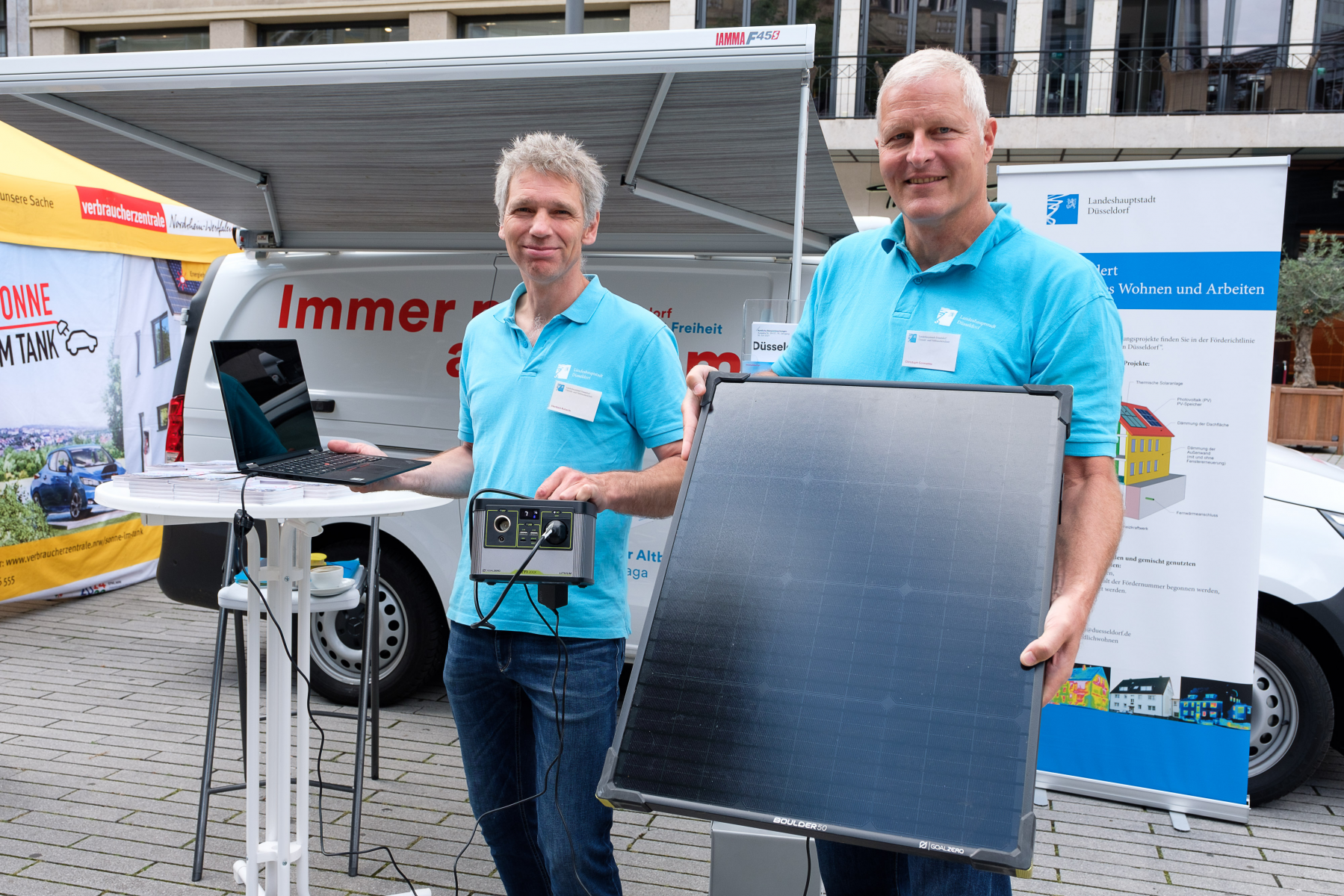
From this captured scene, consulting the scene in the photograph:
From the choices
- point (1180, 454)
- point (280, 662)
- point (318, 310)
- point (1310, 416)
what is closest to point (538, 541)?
point (280, 662)

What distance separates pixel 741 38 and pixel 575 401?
5.04 feet

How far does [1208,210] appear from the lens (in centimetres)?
411

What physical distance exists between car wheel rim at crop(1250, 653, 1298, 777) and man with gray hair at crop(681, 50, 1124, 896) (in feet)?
10.3

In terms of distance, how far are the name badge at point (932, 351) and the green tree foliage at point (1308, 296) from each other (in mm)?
16077

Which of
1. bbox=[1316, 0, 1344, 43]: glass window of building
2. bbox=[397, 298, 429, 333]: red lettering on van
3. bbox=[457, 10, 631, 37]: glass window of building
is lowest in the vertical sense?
bbox=[397, 298, 429, 333]: red lettering on van

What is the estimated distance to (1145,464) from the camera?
421cm

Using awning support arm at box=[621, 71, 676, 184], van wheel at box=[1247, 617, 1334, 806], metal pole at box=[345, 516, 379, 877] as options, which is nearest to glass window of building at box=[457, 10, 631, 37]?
awning support arm at box=[621, 71, 676, 184]

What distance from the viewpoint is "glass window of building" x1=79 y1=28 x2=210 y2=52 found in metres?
19.0

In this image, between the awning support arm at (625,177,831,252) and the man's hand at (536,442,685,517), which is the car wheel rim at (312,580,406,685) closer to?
the awning support arm at (625,177,831,252)

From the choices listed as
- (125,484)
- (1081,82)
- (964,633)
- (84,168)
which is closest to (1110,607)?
→ (964,633)

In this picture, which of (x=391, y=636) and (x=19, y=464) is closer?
(x=391, y=636)

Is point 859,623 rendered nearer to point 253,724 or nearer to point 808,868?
point 808,868

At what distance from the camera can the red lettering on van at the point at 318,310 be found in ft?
17.0

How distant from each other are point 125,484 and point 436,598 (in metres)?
2.65
